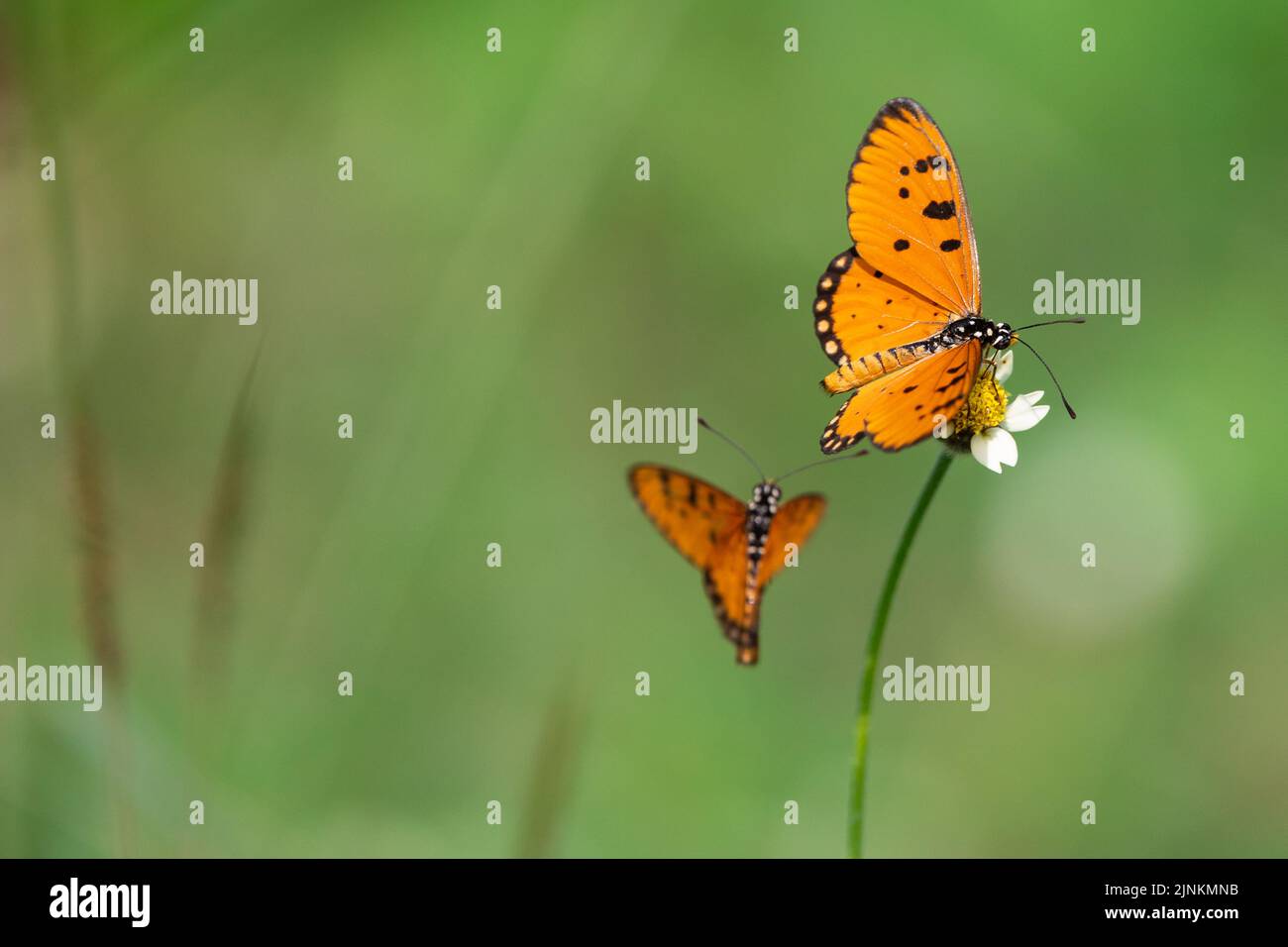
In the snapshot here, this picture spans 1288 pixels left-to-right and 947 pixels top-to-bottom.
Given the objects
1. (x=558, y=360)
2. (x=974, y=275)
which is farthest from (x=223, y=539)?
(x=558, y=360)

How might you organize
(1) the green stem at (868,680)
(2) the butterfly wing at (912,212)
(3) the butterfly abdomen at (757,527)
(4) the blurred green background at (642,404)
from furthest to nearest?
(4) the blurred green background at (642,404) < (2) the butterfly wing at (912,212) < (3) the butterfly abdomen at (757,527) < (1) the green stem at (868,680)

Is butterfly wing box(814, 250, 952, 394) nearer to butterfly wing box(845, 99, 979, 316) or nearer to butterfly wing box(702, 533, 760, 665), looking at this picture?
butterfly wing box(845, 99, 979, 316)

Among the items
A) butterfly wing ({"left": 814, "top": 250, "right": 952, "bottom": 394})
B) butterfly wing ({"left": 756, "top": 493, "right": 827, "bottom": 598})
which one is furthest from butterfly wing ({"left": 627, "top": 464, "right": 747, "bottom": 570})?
butterfly wing ({"left": 814, "top": 250, "right": 952, "bottom": 394})

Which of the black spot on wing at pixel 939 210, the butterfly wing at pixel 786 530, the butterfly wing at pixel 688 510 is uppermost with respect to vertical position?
the black spot on wing at pixel 939 210

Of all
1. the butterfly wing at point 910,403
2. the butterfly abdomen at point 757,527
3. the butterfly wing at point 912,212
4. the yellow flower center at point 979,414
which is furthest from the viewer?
the butterfly wing at point 912,212

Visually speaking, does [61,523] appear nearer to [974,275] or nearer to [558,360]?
[558,360]

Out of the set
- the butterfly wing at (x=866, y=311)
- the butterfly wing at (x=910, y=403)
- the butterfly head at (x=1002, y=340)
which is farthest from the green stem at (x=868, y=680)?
the butterfly wing at (x=866, y=311)

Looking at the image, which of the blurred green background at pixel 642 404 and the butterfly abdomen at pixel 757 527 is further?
the blurred green background at pixel 642 404

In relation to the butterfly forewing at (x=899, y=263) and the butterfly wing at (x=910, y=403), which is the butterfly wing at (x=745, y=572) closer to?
the butterfly wing at (x=910, y=403)
